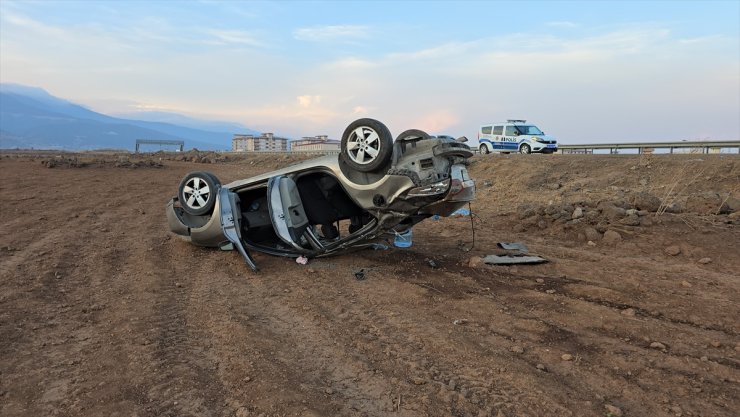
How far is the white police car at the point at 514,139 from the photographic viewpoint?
21609 mm

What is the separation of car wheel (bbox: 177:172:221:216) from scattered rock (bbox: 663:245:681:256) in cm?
601

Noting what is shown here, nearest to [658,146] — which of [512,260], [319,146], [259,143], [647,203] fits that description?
[647,203]

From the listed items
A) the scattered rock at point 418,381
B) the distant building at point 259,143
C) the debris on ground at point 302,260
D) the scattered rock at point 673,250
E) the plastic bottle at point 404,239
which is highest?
the distant building at point 259,143

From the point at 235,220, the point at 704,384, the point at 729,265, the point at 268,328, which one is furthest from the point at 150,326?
the point at 729,265

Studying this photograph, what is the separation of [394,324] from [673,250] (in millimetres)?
4436

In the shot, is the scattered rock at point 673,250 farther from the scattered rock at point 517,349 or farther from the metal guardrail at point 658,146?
the metal guardrail at point 658,146

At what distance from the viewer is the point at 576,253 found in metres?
6.39

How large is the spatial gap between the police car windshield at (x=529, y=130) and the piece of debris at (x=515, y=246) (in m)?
16.5

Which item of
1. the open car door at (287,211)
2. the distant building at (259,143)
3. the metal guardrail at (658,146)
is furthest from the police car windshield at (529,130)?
the distant building at (259,143)

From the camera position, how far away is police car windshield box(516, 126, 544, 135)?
22.2 metres

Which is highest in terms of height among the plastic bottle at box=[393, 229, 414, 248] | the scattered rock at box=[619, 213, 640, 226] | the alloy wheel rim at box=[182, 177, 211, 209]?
the alloy wheel rim at box=[182, 177, 211, 209]

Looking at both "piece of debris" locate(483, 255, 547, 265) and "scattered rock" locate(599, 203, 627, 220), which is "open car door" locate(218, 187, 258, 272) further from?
"scattered rock" locate(599, 203, 627, 220)

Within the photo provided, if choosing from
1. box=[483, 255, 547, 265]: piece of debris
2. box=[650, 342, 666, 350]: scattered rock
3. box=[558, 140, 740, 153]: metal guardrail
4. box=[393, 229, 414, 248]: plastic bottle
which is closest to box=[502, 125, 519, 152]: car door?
box=[558, 140, 740, 153]: metal guardrail

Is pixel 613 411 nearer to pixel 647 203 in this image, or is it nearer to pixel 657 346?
pixel 657 346
